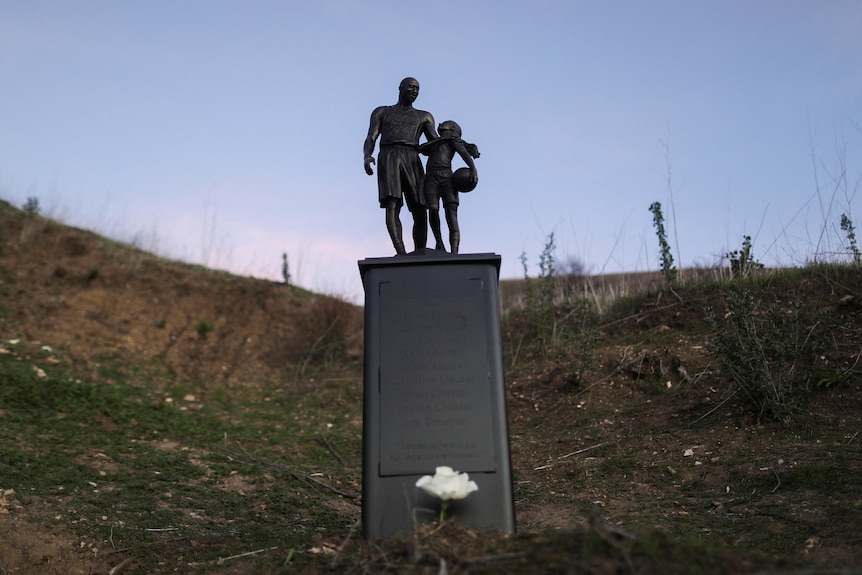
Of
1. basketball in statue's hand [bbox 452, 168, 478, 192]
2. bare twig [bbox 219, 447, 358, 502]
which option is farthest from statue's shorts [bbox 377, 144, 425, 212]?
bare twig [bbox 219, 447, 358, 502]

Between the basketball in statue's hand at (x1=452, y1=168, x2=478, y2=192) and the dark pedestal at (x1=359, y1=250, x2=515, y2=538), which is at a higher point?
the basketball in statue's hand at (x1=452, y1=168, x2=478, y2=192)

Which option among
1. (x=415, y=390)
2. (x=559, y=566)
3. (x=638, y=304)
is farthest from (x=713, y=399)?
(x=559, y=566)

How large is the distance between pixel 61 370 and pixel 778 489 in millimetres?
8539

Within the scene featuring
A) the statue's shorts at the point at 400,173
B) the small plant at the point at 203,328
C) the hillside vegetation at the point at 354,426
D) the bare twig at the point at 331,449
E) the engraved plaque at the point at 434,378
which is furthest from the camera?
the small plant at the point at 203,328

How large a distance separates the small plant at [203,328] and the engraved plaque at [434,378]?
847 centimetres

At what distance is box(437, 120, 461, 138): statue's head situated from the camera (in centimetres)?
499

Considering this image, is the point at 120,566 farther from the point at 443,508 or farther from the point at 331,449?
the point at 331,449

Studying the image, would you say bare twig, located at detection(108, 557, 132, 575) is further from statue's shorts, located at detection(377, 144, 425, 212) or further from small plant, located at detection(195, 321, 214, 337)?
small plant, located at detection(195, 321, 214, 337)

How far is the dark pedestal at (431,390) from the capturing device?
3.80m

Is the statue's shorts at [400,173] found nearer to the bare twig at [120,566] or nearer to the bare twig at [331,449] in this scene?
the bare twig at [120,566]

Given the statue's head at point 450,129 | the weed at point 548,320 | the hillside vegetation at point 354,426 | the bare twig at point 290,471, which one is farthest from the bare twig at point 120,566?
the weed at point 548,320

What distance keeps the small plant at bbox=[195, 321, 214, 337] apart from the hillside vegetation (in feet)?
0.20

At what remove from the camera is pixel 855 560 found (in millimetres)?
3367

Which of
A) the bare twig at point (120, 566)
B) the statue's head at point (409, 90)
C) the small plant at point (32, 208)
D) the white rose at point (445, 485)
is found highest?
the small plant at point (32, 208)
